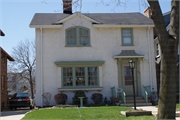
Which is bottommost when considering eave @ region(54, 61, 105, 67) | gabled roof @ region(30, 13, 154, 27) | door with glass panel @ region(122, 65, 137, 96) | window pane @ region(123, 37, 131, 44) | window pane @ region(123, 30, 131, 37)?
door with glass panel @ region(122, 65, 137, 96)

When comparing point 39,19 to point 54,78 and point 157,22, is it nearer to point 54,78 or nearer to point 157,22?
point 54,78

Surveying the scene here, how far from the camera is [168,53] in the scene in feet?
23.1

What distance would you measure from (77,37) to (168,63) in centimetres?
1104

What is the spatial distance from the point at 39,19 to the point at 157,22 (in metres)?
12.8

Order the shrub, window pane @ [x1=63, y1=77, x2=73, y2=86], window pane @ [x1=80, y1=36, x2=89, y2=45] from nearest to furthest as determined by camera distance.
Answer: the shrub, window pane @ [x1=63, y1=77, x2=73, y2=86], window pane @ [x1=80, y1=36, x2=89, y2=45]

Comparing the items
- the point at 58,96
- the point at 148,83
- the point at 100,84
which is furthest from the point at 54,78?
the point at 148,83

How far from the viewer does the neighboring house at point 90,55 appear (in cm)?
1700

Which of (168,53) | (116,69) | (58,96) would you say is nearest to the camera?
(168,53)

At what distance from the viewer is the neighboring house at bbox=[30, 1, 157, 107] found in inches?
669

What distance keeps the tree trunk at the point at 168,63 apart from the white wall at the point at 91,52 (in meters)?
10.1

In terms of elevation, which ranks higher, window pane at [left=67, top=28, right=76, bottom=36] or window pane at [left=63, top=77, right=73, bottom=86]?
window pane at [left=67, top=28, right=76, bottom=36]

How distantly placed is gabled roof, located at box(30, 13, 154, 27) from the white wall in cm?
53

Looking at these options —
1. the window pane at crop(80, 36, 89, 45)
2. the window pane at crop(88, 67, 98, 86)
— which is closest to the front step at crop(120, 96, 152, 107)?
the window pane at crop(88, 67, 98, 86)

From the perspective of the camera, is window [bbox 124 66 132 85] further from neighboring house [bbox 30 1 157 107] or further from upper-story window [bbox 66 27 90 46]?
upper-story window [bbox 66 27 90 46]
